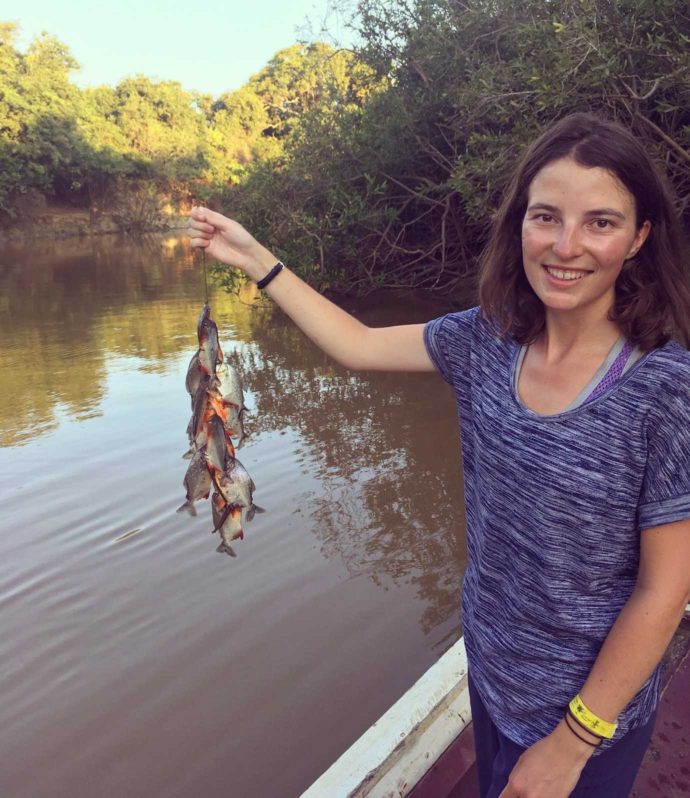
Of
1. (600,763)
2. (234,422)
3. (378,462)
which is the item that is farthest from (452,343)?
(378,462)

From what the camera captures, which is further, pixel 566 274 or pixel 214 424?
pixel 214 424

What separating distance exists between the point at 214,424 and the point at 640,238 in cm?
121

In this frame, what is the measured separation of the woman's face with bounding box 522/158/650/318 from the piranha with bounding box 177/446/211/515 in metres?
1.07

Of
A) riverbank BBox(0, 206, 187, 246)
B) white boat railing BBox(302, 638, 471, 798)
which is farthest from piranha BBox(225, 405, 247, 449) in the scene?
riverbank BBox(0, 206, 187, 246)

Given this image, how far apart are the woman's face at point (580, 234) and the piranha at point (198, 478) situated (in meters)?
1.07

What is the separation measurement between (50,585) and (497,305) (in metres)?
4.04

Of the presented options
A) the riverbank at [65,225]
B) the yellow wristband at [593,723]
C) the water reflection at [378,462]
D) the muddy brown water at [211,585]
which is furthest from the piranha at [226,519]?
the riverbank at [65,225]

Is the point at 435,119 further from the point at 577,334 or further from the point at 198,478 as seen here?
the point at 577,334

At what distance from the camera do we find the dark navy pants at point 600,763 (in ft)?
4.66

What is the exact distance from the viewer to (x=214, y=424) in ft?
6.45

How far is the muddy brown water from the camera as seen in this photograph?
334 centimetres

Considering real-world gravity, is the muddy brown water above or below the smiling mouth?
below

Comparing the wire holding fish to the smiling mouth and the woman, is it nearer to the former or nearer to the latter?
the woman

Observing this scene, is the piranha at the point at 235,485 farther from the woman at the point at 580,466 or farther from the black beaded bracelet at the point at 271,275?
the woman at the point at 580,466
